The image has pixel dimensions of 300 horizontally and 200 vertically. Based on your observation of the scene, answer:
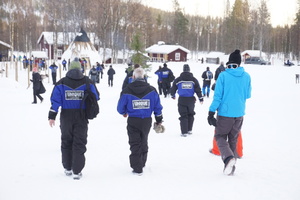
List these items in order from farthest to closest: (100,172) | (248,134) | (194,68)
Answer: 1. (194,68)
2. (248,134)
3. (100,172)

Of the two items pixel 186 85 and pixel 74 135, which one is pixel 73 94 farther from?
pixel 186 85

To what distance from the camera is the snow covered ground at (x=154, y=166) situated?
4.35 m

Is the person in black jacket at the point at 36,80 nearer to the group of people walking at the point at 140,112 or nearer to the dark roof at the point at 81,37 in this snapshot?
the group of people walking at the point at 140,112

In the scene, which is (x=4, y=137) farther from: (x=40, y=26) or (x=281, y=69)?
(x=40, y=26)

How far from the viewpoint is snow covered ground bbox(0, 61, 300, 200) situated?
4.35 m

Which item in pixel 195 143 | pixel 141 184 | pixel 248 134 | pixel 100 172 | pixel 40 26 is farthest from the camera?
pixel 40 26

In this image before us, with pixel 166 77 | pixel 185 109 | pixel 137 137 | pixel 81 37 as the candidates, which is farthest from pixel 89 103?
pixel 81 37

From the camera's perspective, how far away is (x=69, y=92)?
14.9 ft

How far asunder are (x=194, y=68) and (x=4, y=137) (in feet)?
103

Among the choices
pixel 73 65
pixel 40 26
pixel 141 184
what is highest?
pixel 40 26

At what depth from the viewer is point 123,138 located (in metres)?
7.64

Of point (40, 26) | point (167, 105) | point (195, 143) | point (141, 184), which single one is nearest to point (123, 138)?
point (195, 143)

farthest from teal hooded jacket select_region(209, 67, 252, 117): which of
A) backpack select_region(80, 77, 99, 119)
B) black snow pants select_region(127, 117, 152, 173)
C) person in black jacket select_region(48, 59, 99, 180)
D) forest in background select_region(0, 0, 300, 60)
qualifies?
forest in background select_region(0, 0, 300, 60)

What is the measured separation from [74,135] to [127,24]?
4252 centimetres
